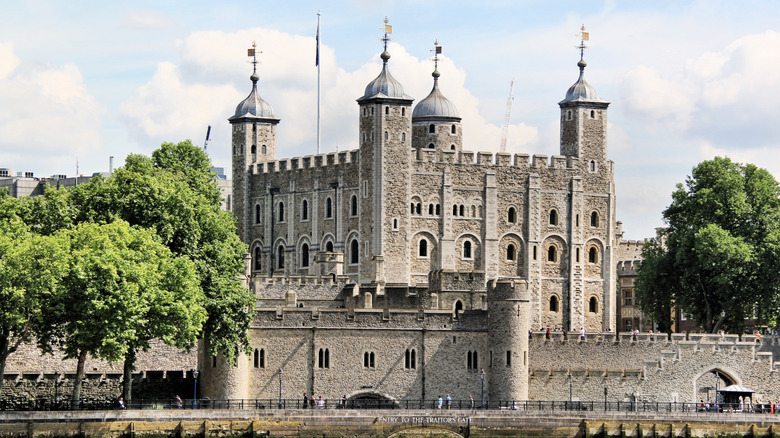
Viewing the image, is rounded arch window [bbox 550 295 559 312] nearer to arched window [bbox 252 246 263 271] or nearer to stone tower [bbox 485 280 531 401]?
arched window [bbox 252 246 263 271]

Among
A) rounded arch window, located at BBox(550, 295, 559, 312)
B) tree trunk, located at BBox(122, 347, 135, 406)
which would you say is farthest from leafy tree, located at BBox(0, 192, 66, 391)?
rounded arch window, located at BBox(550, 295, 559, 312)

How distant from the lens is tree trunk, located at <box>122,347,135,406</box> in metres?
71.4

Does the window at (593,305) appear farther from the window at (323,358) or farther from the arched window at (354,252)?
the window at (323,358)

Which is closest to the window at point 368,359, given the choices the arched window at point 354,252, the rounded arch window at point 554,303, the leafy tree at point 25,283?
the leafy tree at point 25,283

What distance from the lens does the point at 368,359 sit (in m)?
78.2

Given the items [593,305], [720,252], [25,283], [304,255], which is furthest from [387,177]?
[25,283]

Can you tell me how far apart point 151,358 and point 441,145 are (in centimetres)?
3558

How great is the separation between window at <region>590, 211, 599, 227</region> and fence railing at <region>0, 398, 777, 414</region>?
1126 inches

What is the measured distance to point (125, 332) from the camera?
68.6 m

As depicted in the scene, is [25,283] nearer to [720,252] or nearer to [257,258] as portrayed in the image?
[720,252]

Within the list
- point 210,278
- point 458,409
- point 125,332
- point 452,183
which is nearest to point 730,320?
point 452,183

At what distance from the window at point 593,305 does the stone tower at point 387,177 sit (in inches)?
530

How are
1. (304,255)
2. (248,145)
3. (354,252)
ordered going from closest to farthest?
(354,252) < (304,255) < (248,145)

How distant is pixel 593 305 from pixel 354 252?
53.0ft
